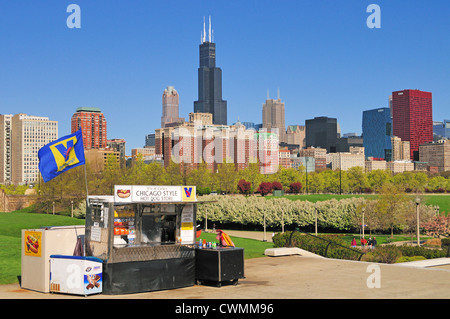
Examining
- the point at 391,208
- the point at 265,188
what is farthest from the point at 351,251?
the point at 265,188

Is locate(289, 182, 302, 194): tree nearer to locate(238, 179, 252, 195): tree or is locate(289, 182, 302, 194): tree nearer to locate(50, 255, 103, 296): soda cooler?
locate(238, 179, 252, 195): tree

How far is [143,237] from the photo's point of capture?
734 inches

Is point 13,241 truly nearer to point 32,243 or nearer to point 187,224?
point 32,243

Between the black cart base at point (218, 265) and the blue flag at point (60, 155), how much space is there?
5442 millimetres

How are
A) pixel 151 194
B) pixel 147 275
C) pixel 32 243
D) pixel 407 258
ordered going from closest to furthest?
pixel 147 275
pixel 32 243
pixel 151 194
pixel 407 258

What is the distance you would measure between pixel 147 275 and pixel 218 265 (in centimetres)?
242

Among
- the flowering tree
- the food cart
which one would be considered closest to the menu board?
the food cart

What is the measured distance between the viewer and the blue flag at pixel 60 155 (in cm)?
1888

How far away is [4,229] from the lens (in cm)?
4575

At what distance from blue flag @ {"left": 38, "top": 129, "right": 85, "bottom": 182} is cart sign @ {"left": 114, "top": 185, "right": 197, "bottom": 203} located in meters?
2.43

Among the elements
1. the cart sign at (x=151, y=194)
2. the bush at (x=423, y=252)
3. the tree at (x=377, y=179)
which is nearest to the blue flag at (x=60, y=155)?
the cart sign at (x=151, y=194)

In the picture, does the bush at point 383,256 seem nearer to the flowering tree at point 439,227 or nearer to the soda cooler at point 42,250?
the soda cooler at point 42,250

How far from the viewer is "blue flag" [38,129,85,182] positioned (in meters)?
18.9
